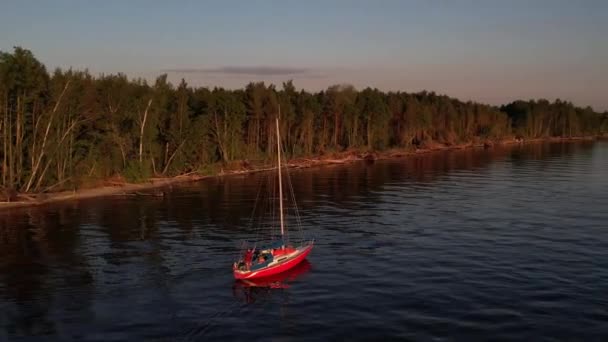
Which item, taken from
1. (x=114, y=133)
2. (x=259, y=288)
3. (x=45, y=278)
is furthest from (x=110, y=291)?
(x=114, y=133)

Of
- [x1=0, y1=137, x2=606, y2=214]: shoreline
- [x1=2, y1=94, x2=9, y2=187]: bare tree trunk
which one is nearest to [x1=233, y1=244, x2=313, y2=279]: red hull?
[x1=0, y1=137, x2=606, y2=214]: shoreline

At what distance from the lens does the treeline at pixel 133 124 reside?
88812 mm

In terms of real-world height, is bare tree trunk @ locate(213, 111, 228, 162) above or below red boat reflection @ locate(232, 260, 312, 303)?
above

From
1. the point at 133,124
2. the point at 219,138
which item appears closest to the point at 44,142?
the point at 133,124

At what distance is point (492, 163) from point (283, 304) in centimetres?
13290

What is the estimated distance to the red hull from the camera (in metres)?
46.3

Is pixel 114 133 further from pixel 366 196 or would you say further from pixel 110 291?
pixel 110 291

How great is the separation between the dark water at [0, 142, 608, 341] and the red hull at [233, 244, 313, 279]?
1.04 meters

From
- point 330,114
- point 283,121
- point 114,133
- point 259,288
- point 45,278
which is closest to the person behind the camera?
point 259,288

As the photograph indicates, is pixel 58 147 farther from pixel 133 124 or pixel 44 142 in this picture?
pixel 133 124

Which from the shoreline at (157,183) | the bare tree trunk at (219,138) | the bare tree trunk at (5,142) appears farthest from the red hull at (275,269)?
the bare tree trunk at (219,138)

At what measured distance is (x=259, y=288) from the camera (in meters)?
46.0

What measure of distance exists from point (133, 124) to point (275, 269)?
75.6m

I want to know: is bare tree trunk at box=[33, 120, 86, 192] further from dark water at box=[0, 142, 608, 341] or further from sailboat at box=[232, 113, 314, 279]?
sailboat at box=[232, 113, 314, 279]
